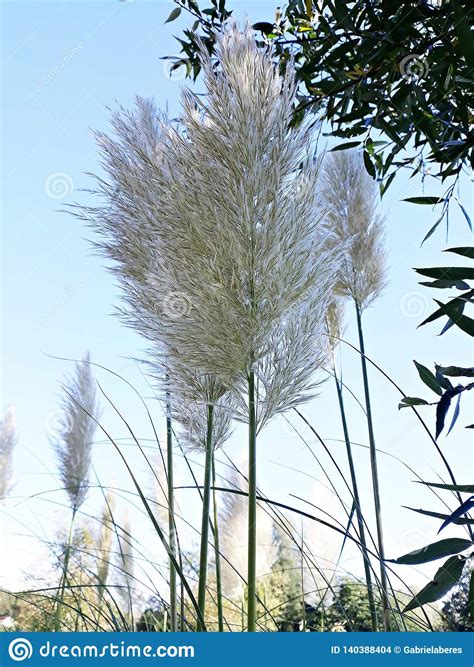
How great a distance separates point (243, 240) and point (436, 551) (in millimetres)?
670

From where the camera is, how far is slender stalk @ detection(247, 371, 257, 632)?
1214mm

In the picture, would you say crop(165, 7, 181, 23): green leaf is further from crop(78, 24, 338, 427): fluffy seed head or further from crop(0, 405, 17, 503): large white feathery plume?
crop(0, 405, 17, 503): large white feathery plume

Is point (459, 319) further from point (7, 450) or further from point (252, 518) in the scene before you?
point (7, 450)

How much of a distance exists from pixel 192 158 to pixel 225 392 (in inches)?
21.5

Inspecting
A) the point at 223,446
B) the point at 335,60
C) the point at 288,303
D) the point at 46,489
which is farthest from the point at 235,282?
the point at 46,489

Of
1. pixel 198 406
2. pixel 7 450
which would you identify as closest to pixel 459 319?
pixel 198 406

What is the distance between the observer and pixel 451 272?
1.30 m

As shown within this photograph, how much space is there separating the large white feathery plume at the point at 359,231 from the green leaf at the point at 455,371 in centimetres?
100

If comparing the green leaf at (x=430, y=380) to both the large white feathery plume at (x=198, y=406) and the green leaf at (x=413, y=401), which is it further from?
the large white feathery plume at (x=198, y=406)

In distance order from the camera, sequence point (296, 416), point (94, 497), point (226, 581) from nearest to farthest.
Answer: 1. point (296, 416)
2. point (226, 581)
3. point (94, 497)
